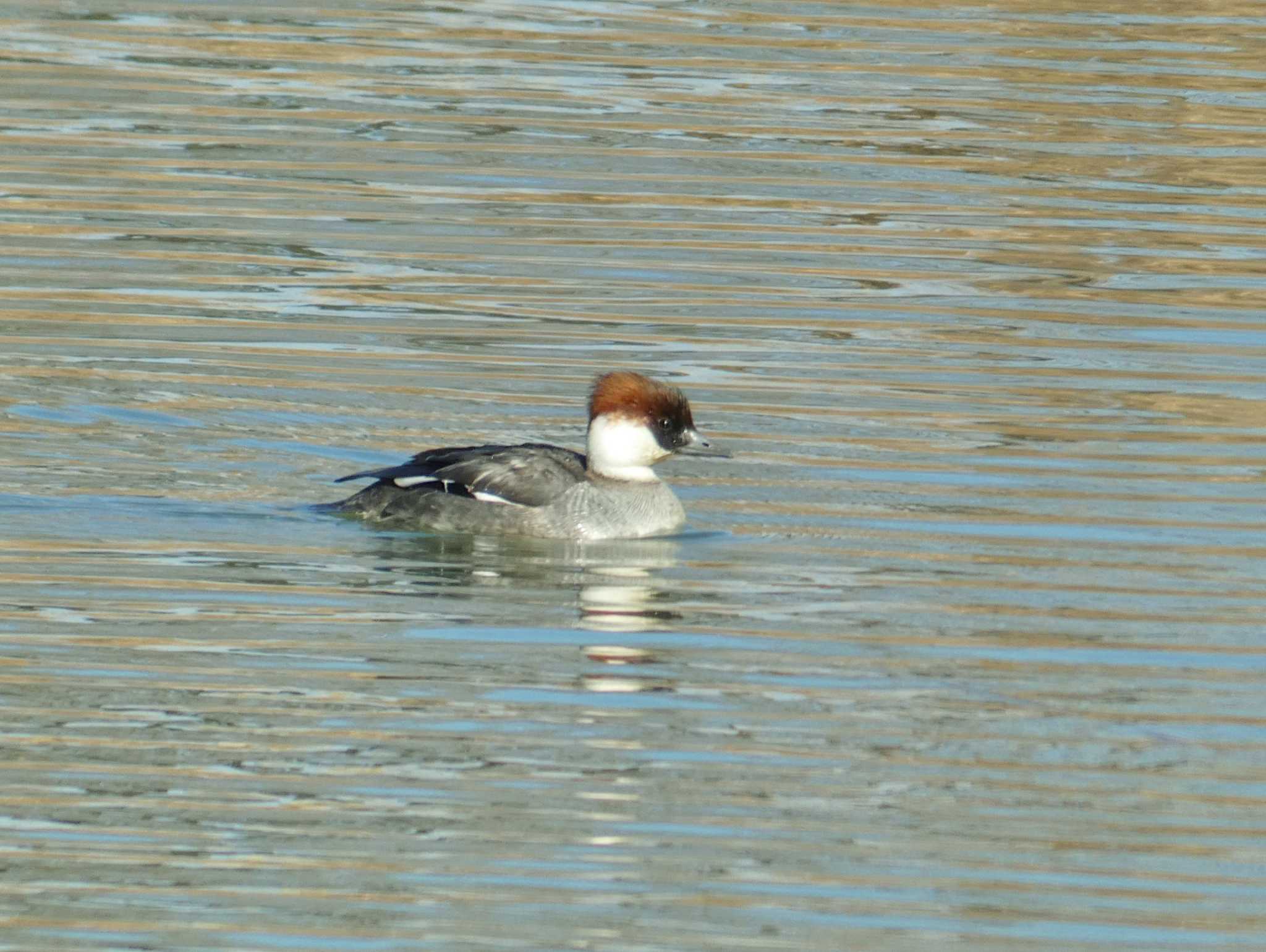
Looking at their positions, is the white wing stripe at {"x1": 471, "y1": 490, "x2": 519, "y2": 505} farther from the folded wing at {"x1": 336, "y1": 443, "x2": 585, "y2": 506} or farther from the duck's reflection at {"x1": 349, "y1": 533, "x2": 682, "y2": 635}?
the duck's reflection at {"x1": 349, "y1": 533, "x2": 682, "y2": 635}

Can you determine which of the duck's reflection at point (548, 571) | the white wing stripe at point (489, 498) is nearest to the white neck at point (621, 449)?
the duck's reflection at point (548, 571)

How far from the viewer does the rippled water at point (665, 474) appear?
27.1 ft

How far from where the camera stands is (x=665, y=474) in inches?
546

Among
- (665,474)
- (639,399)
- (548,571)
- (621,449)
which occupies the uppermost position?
(639,399)

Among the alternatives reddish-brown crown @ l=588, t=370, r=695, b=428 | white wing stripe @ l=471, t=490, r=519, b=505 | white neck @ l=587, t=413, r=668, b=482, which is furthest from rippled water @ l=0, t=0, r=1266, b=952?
reddish-brown crown @ l=588, t=370, r=695, b=428

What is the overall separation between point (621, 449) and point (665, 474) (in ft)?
3.78

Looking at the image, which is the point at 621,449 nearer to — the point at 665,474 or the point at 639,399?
the point at 639,399

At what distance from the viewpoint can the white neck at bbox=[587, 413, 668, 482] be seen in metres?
12.7

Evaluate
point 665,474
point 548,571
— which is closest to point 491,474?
point 548,571

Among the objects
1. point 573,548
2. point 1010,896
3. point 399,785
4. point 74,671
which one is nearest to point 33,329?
point 573,548

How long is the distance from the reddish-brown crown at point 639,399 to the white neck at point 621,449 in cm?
5

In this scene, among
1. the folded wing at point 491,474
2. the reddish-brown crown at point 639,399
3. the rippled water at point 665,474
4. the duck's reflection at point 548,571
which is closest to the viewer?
the rippled water at point 665,474

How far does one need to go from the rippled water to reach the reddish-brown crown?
2.14ft

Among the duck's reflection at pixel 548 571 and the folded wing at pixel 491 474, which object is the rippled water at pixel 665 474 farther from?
the folded wing at pixel 491 474
